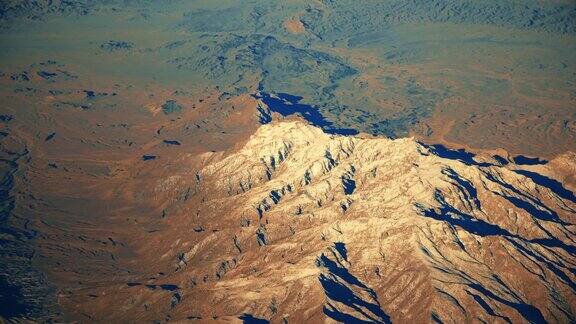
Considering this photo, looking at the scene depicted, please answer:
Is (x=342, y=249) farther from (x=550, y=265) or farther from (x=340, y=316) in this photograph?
(x=550, y=265)

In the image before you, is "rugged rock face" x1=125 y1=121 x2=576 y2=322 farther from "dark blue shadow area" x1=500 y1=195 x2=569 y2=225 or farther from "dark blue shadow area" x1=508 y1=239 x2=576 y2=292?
A: "dark blue shadow area" x1=500 y1=195 x2=569 y2=225

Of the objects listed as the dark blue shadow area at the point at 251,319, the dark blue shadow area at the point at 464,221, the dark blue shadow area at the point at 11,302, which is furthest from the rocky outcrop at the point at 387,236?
the dark blue shadow area at the point at 11,302

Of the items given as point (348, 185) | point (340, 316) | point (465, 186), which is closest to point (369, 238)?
point (340, 316)

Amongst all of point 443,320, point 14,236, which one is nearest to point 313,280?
point 443,320

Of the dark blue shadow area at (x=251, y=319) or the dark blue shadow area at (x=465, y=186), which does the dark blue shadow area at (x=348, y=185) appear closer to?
the dark blue shadow area at (x=465, y=186)

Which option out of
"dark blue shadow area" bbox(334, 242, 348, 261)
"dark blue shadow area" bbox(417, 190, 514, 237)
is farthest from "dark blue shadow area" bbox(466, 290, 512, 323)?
"dark blue shadow area" bbox(334, 242, 348, 261)

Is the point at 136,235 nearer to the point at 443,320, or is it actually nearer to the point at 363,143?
the point at 363,143

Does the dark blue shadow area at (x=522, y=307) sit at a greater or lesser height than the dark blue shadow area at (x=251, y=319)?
greater
